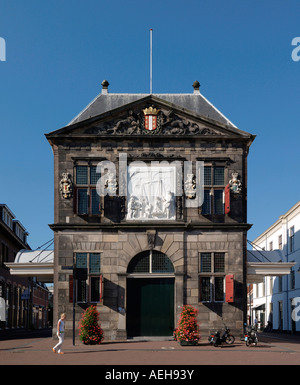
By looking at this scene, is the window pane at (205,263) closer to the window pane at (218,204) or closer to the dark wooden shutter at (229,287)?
the dark wooden shutter at (229,287)

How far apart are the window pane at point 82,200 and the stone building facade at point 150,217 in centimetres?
5

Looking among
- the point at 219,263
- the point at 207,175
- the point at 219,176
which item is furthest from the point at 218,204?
the point at 219,263

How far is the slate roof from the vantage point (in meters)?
33.6

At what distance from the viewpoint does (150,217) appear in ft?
101

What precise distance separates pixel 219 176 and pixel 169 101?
573 cm

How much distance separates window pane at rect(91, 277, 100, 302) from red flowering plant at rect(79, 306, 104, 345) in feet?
8.42

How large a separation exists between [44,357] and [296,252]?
3520 centimetres

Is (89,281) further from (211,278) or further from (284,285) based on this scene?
(284,285)

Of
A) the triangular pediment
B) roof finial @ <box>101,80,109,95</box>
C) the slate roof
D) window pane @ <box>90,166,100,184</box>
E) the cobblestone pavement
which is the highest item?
roof finial @ <box>101,80,109,95</box>

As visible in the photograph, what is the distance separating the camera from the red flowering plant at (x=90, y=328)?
27391mm

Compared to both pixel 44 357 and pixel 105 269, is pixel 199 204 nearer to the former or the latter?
pixel 105 269

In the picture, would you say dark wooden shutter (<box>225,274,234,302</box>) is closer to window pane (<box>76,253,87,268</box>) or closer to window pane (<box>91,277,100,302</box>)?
window pane (<box>91,277,100,302</box>)

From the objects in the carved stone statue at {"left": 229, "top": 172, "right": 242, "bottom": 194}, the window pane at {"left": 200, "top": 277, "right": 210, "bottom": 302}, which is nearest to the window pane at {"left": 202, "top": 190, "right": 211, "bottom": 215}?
the carved stone statue at {"left": 229, "top": 172, "right": 242, "bottom": 194}
